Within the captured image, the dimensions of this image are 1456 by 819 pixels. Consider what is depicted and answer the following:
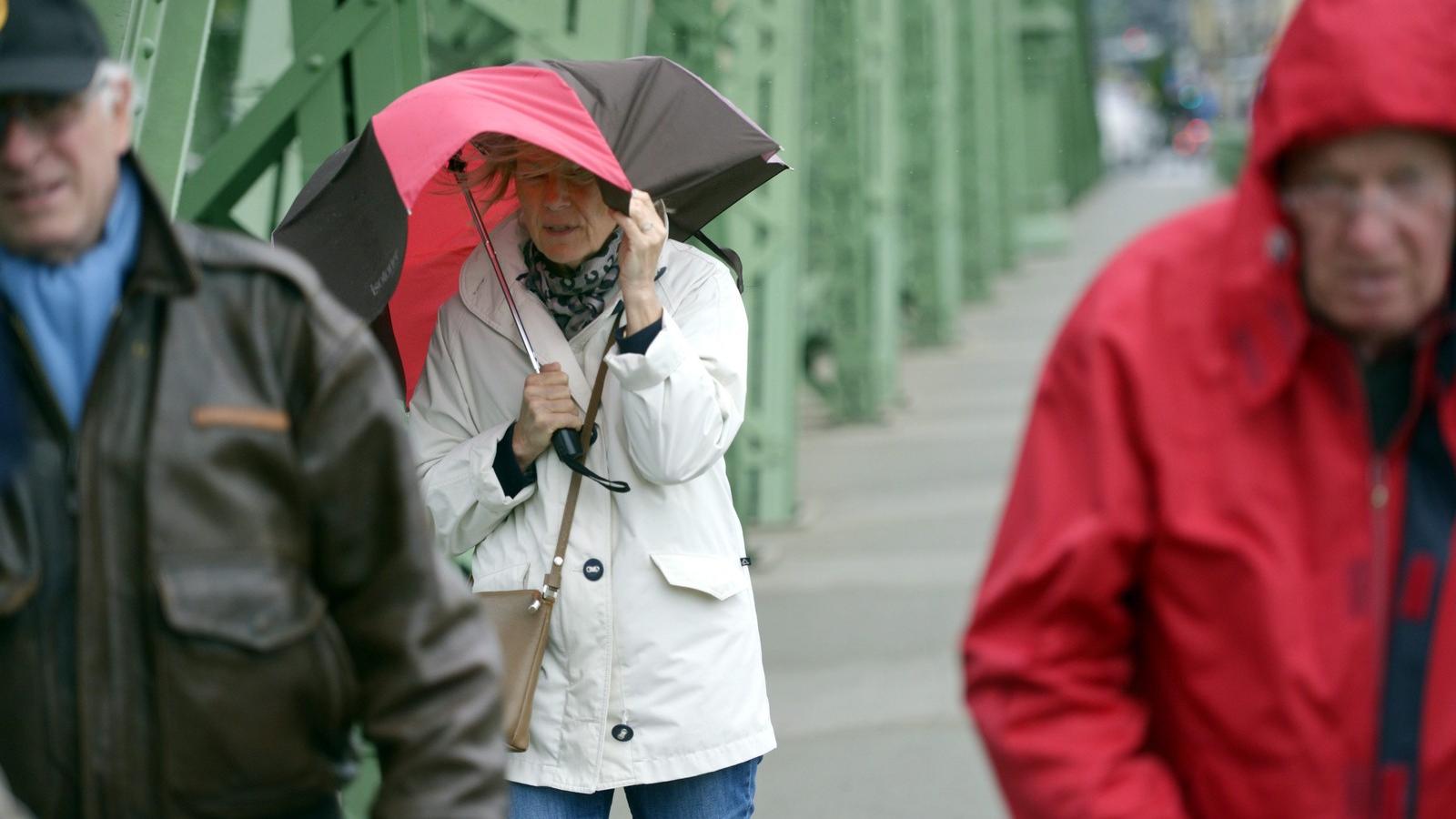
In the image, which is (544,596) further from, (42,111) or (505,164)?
(42,111)

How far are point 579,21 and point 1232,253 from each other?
3.92 m

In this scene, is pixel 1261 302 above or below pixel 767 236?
below

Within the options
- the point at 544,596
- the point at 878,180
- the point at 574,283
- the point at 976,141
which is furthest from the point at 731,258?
the point at 976,141

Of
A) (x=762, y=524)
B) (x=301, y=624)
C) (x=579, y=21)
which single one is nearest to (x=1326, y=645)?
(x=301, y=624)

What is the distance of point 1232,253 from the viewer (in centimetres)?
216

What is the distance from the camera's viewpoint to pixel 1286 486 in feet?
6.91

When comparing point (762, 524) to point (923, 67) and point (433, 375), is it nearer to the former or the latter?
point (433, 375)

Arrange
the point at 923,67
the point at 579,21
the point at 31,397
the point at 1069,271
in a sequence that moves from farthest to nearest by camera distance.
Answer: the point at 1069,271 → the point at 923,67 → the point at 579,21 → the point at 31,397

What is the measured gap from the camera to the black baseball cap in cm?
203

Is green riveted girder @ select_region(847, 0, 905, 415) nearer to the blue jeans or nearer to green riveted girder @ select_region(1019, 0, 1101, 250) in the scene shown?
the blue jeans

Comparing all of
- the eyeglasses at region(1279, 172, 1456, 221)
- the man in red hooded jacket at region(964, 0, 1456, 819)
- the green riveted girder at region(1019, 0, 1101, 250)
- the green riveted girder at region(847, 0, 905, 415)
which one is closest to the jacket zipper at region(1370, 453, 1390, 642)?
the man in red hooded jacket at region(964, 0, 1456, 819)

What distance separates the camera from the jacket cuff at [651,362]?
10.8 ft

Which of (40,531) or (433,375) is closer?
(40,531)

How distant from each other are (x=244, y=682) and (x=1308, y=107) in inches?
47.4
